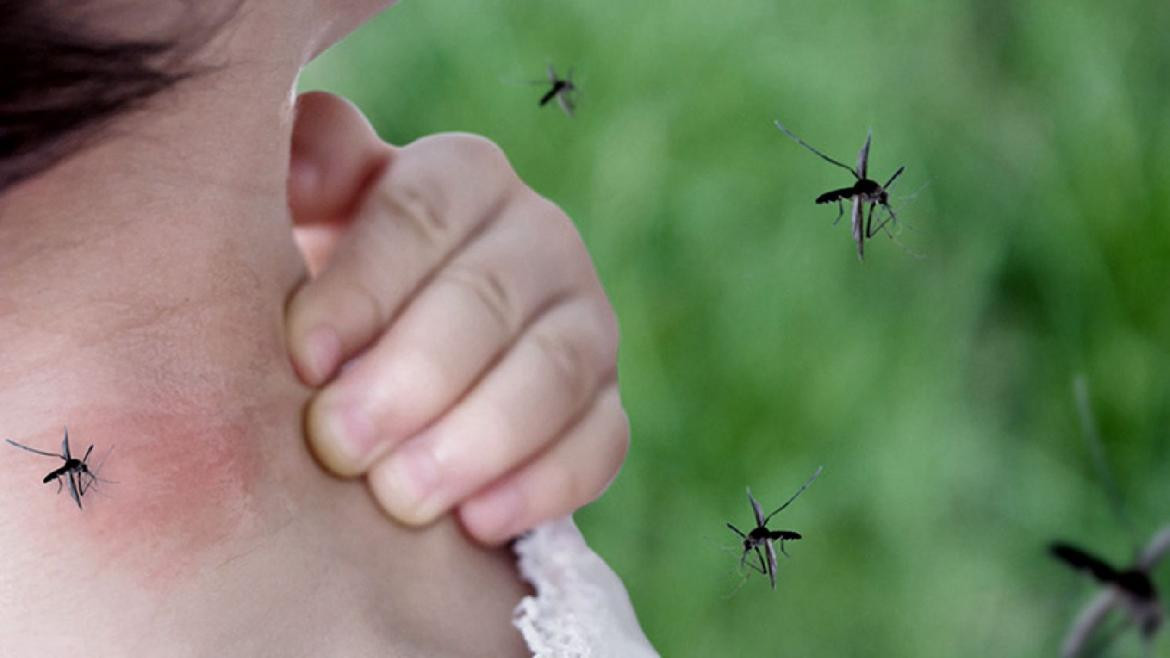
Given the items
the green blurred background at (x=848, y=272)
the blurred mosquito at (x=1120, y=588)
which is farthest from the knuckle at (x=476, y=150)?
the green blurred background at (x=848, y=272)

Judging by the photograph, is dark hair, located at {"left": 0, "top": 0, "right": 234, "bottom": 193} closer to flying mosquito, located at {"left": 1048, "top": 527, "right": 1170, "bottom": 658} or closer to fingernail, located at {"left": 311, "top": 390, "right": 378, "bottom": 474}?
fingernail, located at {"left": 311, "top": 390, "right": 378, "bottom": 474}

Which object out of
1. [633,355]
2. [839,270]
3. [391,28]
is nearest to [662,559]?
[633,355]

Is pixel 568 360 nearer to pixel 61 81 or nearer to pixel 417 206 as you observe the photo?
pixel 417 206

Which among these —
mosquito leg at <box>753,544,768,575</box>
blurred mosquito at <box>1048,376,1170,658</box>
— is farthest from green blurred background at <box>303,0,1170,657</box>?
blurred mosquito at <box>1048,376,1170,658</box>

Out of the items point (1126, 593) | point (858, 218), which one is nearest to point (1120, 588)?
point (1126, 593)

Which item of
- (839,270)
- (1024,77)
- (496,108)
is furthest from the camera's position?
(496,108)

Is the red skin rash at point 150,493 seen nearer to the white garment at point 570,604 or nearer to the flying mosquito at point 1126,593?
the white garment at point 570,604

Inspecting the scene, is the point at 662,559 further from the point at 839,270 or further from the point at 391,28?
the point at 391,28
